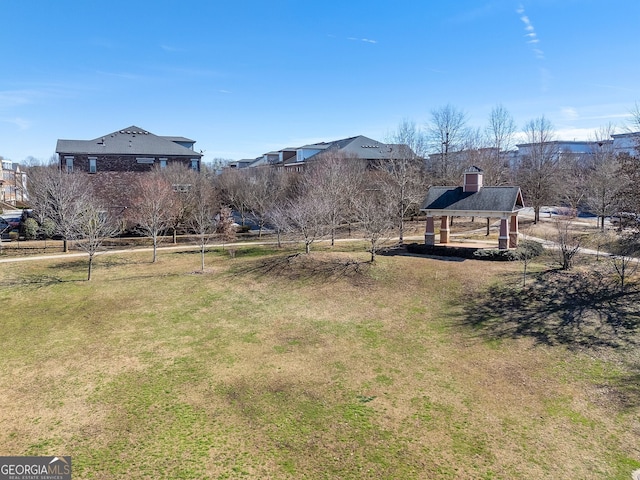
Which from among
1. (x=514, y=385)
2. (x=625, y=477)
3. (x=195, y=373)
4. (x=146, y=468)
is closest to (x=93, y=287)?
(x=195, y=373)

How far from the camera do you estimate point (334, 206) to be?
35.0 meters

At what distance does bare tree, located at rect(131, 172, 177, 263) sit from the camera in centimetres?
3562

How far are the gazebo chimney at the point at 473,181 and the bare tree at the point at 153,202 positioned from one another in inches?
936

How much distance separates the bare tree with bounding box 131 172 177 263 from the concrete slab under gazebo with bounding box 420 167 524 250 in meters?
21.7

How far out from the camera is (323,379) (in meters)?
14.0

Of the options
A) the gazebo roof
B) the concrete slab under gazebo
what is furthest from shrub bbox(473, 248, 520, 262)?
the gazebo roof

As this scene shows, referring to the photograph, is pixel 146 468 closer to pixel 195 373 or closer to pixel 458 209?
pixel 195 373

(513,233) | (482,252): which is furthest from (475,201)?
(482,252)

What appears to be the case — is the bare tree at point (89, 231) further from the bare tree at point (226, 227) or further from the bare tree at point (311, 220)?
the bare tree at point (311, 220)

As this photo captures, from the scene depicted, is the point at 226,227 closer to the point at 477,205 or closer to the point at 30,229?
the point at 30,229

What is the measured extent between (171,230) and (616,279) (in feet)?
121

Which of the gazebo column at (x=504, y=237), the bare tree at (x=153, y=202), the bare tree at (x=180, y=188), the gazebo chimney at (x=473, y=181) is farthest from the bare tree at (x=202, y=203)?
the gazebo column at (x=504, y=237)

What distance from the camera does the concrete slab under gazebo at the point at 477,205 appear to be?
2672cm

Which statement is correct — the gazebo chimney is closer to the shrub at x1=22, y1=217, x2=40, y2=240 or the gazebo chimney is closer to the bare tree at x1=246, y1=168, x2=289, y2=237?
the bare tree at x1=246, y1=168, x2=289, y2=237
